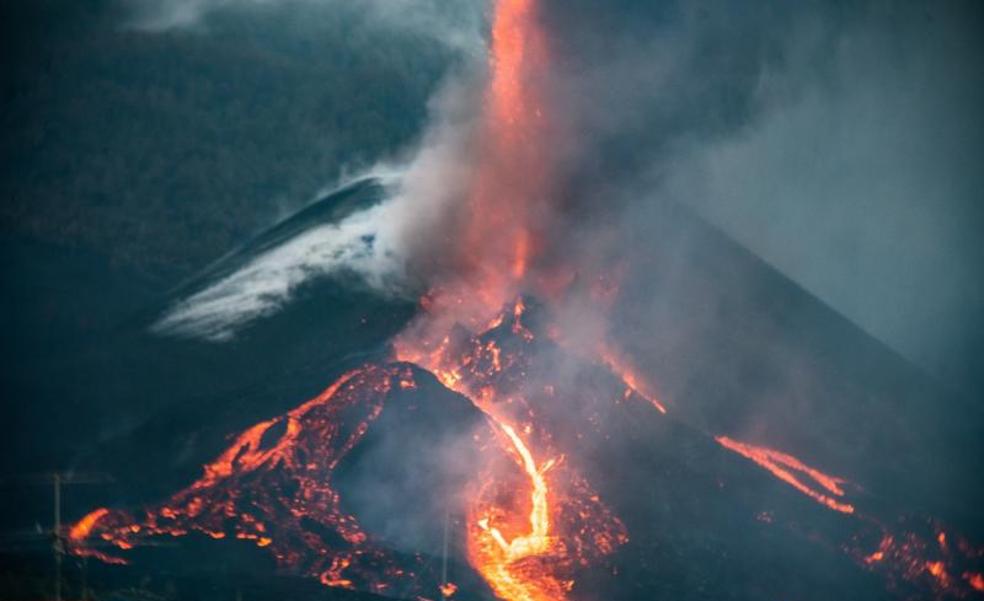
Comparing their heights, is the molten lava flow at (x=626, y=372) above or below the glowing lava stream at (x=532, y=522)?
above

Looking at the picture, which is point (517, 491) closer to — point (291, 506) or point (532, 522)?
point (532, 522)

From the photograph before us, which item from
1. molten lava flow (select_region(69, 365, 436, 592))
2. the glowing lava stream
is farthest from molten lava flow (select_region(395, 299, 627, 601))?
molten lava flow (select_region(69, 365, 436, 592))

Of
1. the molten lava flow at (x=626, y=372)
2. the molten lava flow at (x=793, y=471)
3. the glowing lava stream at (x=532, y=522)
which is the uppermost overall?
the molten lava flow at (x=626, y=372)

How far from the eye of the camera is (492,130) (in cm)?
1894

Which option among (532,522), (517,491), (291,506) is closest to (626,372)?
(517,491)

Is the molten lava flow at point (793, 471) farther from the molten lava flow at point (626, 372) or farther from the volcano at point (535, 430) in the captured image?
the molten lava flow at point (626, 372)

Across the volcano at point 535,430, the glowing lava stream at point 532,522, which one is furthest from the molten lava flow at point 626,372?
the glowing lava stream at point 532,522

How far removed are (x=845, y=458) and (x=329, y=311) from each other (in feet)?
28.3

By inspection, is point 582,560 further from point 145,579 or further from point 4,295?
point 4,295

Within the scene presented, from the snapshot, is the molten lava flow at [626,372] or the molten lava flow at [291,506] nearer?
the molten lava flow at [291,506]

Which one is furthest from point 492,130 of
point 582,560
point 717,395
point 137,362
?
point 582,560

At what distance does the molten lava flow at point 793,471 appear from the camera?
15211 mm

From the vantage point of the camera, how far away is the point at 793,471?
52.1ft

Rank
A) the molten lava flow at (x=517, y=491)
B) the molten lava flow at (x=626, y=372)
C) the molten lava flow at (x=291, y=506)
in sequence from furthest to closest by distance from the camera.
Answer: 1. the molten lava flow at (x=626, y=372)
2. the molten lava flow at (x=517, y=491)
3. the molten lava flow at (x=291, y=506)
